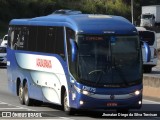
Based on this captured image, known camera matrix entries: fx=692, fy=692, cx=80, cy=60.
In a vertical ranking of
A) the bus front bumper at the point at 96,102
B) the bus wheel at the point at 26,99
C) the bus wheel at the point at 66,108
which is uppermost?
the bus front bumper at the point at 96,102

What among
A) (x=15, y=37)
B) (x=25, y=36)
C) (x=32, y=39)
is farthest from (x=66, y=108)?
(x=15, y=37)

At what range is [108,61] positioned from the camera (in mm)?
19453

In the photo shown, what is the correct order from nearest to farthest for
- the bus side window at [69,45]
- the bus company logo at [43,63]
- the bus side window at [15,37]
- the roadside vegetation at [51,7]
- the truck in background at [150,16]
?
the bus side window at [69,45]
the bus company logo at [43,63]
the bus side window at [15,37]
the roadside vegetation at [51,7]
the truck in background at [150,16]

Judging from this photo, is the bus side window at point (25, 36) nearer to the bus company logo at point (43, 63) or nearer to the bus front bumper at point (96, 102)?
the bus company logo at point (43, 63)

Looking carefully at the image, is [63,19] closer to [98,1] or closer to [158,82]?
[158,82]

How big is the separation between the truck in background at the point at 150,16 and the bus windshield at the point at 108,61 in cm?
8183

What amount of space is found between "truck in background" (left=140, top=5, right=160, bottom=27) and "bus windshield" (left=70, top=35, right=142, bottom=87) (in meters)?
81.8

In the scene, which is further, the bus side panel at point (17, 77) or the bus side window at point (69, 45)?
the bus side panel at point (17, 77)

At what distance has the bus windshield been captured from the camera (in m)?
19.3

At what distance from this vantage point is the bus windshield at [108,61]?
1930 cm

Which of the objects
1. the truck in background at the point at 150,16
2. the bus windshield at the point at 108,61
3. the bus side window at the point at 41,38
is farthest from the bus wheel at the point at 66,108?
the truck in background at the point at 150,16

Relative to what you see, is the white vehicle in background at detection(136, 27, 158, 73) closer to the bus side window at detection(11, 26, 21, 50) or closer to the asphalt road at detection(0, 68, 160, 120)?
the asphalt road at detection(0, 68, 160, 120)

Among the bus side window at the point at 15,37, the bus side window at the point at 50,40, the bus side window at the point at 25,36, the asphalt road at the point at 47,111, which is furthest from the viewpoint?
the bus side window at the point at 15,37

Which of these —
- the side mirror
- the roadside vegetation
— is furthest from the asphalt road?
the roadside vegetation
